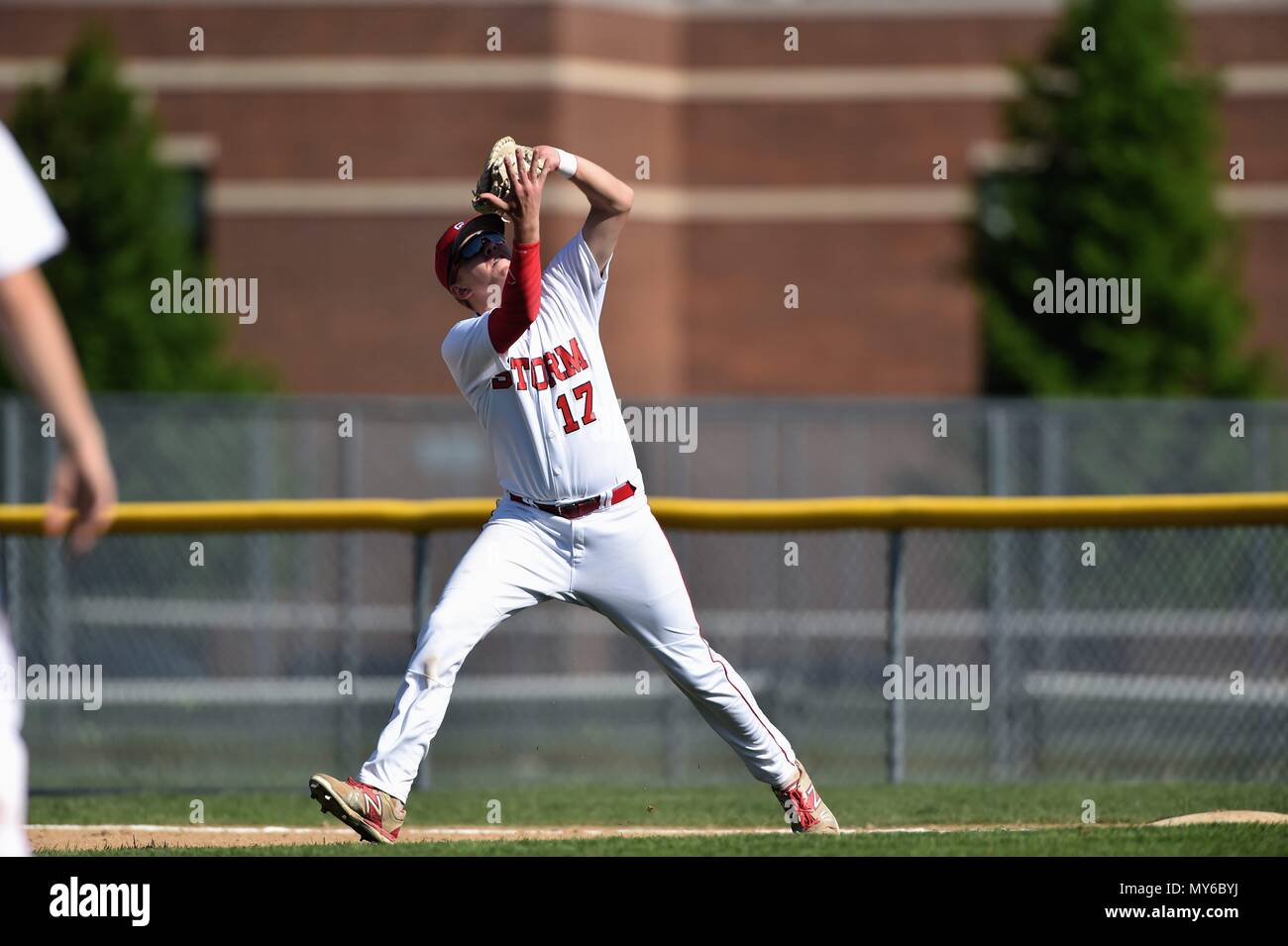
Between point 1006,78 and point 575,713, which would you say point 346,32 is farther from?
point 575,713

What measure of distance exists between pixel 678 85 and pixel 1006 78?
4.17 meters

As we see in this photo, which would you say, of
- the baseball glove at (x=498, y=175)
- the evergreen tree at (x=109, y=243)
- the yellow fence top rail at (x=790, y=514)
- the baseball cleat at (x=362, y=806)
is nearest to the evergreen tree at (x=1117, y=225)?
the evergreen tree at (x=109, y=243)

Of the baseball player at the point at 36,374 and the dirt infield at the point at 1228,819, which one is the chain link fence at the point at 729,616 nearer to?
the dirt infield at the point at 1228,819

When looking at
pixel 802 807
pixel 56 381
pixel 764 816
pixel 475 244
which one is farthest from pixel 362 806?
pixel 56 381

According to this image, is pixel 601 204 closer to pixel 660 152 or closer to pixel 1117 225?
pixel 1117 225

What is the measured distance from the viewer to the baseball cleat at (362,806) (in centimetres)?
564

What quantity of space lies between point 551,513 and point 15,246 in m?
2.82

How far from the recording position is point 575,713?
45.2ft

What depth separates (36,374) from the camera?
10.9 feet

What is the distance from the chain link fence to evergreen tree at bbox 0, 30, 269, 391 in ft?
8.18

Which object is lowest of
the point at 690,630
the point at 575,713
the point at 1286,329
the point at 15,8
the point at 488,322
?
the point at 575,713

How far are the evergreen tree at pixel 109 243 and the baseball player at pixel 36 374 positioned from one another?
15.6 meters

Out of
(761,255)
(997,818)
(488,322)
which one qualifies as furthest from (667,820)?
→ (761,255)

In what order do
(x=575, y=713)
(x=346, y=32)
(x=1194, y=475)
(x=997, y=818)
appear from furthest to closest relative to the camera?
(x=346, y=32)
(x=1194, y=475)
(x=575, y=713)
(x=997, y=818)
